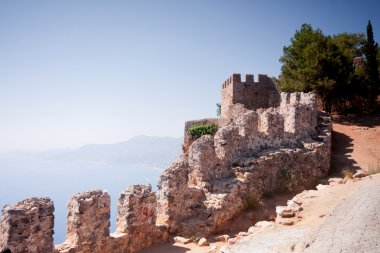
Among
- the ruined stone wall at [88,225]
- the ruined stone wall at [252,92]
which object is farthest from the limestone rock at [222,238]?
the ruined stone wall at [252,92]

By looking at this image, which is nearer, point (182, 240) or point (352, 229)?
point (352, 229)

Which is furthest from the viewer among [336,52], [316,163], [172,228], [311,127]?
[336,52]

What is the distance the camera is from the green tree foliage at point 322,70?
23.0 meters

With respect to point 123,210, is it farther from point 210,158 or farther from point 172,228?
point 210,158

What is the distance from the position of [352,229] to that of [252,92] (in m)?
24.9

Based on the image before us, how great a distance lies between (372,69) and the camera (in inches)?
1077

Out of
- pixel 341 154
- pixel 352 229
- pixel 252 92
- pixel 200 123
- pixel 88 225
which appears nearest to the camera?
pixel 352 229

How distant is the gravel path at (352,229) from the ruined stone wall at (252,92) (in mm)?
22110

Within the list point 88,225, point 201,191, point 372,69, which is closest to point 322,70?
point 372,69

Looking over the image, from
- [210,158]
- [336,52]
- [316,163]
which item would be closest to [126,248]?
[210,158]

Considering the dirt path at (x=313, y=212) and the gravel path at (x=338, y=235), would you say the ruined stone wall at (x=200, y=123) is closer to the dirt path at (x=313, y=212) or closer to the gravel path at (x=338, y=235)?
the dirt path at (x=313, y=212)

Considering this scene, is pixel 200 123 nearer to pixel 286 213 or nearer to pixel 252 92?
pixel 252 92

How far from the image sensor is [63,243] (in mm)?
7910

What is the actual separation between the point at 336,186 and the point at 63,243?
938 centimetres
